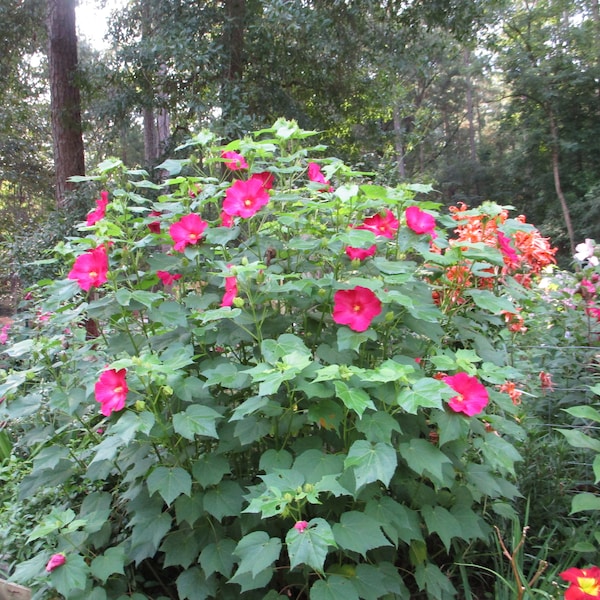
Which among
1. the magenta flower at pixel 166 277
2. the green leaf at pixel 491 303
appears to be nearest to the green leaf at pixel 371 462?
the green leaf at pixel 491 303

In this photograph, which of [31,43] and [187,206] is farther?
[31,43]

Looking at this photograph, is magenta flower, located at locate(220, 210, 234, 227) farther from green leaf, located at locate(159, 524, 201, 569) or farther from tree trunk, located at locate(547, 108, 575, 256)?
tree trunk, located at locate(547, 108, 575, 256)

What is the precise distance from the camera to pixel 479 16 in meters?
6.09

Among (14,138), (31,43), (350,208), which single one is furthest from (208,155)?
(14,138)

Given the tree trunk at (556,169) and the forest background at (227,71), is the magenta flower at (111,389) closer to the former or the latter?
the forest background at (227,71)

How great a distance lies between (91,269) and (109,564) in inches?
33.2

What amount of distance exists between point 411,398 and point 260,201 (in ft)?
2.47

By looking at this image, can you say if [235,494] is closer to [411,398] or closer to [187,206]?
[411,398]

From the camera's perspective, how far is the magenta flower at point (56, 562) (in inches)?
55.9

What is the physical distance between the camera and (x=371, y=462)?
4.00 feet

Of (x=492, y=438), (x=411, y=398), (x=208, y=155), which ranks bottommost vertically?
(x=492, y=438)

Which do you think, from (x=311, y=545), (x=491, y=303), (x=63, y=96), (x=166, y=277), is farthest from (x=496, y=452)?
(x=63, y=96)

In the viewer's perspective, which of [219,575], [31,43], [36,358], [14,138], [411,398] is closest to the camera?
[411,398]

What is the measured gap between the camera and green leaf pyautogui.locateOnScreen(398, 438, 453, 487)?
130 centimetres
